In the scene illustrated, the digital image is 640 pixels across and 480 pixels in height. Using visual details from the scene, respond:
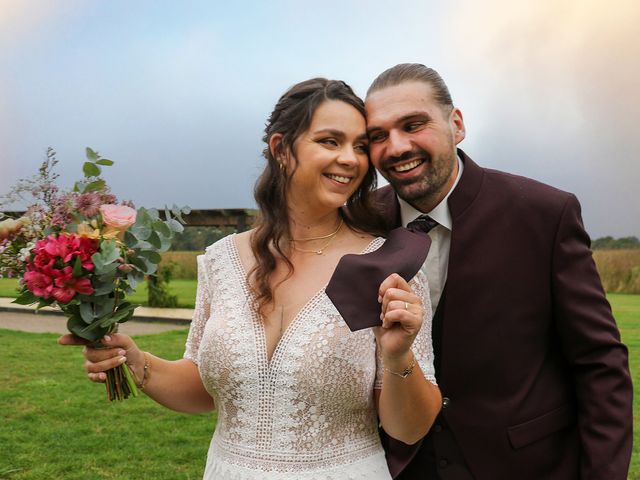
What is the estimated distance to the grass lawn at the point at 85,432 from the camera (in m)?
5.62

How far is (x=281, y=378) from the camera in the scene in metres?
2.34

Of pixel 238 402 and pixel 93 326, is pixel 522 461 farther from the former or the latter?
pixel 93 326

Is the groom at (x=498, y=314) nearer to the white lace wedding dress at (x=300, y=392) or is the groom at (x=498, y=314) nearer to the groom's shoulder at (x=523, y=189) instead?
the groom's shoulder at (x=523, y=189)

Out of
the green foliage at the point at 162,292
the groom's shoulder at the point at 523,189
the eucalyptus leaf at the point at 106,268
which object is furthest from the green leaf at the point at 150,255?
the green foliage at the point at 162,292

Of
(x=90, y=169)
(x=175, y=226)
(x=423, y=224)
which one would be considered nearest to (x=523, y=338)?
(x=423, y=224)

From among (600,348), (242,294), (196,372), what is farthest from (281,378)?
(600,348)

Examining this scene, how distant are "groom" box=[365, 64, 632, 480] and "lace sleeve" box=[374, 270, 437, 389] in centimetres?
22

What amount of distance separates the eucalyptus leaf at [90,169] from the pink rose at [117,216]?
0.18 metres

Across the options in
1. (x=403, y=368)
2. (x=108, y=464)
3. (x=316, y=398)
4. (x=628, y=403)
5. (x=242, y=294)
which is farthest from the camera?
(x=108, y=464)

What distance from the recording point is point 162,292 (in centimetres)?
1530

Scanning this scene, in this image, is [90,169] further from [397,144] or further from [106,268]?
[397,144]

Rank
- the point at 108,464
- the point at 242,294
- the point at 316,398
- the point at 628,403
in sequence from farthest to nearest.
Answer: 1. the point at 108,464
2. the point at 628,403
3. the point at 242,294
4. the point at 316,398

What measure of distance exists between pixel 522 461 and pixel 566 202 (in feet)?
3.32

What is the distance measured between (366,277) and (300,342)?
0.42 metres
